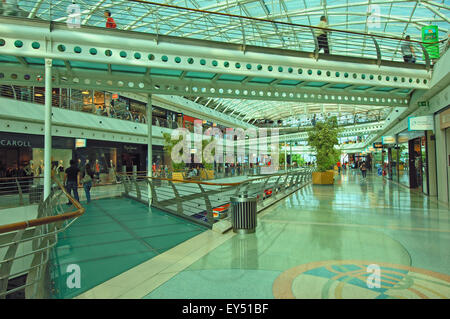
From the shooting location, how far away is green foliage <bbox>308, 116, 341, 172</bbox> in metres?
18.9

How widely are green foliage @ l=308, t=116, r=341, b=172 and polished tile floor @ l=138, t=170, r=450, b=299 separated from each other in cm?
1200

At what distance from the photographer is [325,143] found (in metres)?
19.2

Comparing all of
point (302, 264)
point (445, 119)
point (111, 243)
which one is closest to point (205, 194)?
point (111, 243)

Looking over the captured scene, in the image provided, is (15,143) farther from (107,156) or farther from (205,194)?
(205,194)

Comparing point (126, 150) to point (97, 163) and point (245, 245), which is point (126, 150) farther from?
point (245, 245)

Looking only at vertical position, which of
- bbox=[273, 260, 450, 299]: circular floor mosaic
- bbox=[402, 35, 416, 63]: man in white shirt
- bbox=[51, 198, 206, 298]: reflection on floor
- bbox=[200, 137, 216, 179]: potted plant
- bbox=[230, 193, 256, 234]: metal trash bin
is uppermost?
bbox=[402, 35, 416, 63]: man in white shirt

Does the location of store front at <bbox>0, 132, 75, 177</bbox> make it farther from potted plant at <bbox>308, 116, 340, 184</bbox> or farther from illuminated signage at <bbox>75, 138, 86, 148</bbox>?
potted plant at <bbox>308, 116, 340, 184</bbox>

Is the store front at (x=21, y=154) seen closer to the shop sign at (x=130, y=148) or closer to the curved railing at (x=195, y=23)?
the shop sign at (x=130, y=148)

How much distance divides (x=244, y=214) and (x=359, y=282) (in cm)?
281

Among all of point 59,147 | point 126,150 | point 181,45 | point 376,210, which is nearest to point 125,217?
point 181,45

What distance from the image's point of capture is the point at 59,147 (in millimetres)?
18859

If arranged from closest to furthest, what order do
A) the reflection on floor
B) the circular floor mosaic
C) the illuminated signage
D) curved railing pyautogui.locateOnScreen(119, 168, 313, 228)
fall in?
the circular floor mosaic, the reflection on floor, curved railing pyautogui.locateOnScreen(119, 168, 313, 228), the illuminated signage

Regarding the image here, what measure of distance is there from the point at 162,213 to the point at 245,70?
196 inches

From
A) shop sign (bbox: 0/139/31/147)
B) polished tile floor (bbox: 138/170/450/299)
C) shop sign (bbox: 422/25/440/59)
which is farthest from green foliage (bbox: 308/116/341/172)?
shop sign (bbox: 0/139/31/147)
